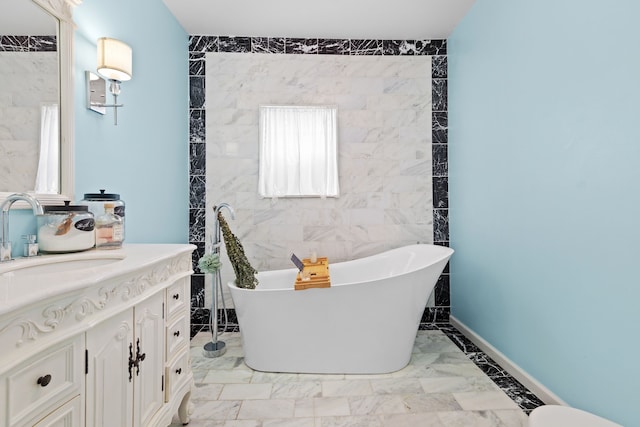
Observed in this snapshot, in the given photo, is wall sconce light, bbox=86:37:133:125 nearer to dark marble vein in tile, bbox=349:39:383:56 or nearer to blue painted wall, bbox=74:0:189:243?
blue painted wall, bbox=74:0:189:243

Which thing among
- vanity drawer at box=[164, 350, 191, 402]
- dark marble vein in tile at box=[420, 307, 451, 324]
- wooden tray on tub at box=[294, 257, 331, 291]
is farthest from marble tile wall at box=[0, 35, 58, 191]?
dark marble vein in tile at box=[420, 307, 451, 324]

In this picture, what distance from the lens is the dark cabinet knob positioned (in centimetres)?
81

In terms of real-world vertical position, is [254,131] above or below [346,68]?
below

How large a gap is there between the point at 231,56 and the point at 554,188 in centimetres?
281

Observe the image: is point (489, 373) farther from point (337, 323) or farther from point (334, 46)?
point (334, 46)

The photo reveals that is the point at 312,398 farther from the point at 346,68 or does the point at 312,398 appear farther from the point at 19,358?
the point at 346,68

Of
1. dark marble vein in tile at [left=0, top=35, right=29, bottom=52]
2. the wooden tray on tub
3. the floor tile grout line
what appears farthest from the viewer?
the wooden tray on tub

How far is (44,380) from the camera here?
2.68 ft

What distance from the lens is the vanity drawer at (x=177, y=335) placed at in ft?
4.95

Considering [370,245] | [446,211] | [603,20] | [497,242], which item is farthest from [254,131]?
[603,20]

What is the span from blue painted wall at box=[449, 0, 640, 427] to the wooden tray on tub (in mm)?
1233

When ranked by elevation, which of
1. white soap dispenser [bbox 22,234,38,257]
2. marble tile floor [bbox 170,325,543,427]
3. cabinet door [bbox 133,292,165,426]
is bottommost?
marble tile floor [bbox 170,325,543,427]

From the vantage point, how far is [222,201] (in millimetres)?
3088

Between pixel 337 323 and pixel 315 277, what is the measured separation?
334 mm
